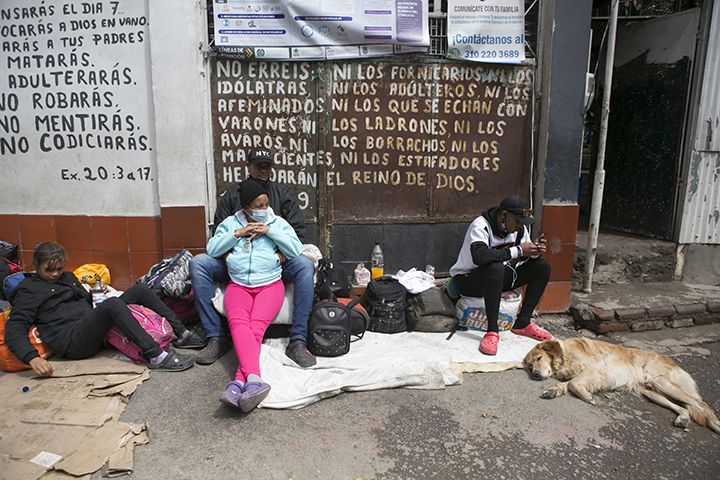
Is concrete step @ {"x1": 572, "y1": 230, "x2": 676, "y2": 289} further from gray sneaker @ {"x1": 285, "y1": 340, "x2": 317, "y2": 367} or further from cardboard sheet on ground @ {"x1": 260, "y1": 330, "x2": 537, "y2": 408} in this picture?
gray sneaker @ {"x1": 285, "y1": 340, "x2": 317, "y2": 367}

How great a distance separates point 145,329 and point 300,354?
1.29 m

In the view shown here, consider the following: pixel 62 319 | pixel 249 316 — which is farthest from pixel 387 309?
pixel 62 319

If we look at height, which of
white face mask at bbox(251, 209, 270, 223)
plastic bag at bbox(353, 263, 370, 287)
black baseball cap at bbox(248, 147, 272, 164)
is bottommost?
plastic bag at bbox(353, 263, 370, 287)

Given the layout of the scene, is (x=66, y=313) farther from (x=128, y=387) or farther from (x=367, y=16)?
(x=367, y=16)

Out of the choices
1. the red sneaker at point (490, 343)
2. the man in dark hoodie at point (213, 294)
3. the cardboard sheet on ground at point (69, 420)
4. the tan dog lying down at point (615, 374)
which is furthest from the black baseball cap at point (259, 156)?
the tan dog lying down at point (615, 374)

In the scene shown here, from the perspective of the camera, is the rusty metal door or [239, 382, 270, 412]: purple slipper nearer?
[239, 382, 270, 412]: purple slipper

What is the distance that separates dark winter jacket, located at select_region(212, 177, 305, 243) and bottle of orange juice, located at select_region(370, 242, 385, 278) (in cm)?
98

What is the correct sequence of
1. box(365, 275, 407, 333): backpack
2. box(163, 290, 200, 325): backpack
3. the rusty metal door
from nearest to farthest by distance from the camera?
1. box(163, 290, 200, 325): backpack
2. box(365, 275, 407, 333): backpack
3. the rusty metal door

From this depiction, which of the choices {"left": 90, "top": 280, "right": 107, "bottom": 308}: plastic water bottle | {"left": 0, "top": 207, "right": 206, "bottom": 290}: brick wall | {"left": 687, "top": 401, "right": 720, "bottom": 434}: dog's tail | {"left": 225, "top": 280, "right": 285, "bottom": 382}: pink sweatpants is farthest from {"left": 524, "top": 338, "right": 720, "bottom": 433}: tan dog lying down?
{"left": 90, "top": 280, "right": 107, "bottom": 308}: plastic water bottle

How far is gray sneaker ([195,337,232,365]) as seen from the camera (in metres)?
3.68

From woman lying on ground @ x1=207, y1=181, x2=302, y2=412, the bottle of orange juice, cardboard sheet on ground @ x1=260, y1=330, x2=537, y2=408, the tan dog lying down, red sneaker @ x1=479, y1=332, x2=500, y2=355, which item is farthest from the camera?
the bottle of orange juice

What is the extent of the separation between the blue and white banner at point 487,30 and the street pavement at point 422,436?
11.1 ft

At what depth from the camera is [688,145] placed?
5.51 metres

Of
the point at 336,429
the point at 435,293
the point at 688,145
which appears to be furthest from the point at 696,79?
the point at 336,429
